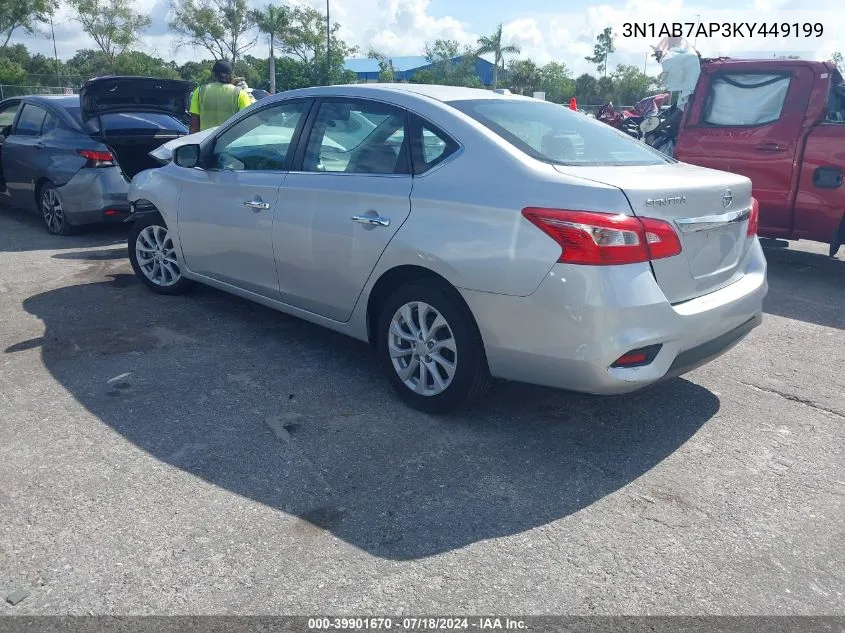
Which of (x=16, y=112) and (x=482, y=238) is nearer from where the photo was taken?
(x=482, y=238)

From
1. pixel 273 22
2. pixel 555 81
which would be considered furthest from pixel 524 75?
pixel 273 22

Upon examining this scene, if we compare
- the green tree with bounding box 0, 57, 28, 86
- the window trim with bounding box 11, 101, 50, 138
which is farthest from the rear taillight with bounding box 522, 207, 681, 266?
the green tree with bounding box 0, 57, 28, 86

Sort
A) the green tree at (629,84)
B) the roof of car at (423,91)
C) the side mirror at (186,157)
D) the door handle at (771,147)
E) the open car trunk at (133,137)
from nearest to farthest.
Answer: the roof of car at (423,91)
the side mirror at (186,157)
the door handle at (771,147)
the open car trunk at (133,137)
the green tree at (629,84)

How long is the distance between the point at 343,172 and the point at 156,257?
2.35m

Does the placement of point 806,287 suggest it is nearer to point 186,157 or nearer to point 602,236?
point 602,236

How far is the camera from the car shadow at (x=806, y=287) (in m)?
5.84

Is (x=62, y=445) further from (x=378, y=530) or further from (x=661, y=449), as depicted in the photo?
(x=661, y=449)

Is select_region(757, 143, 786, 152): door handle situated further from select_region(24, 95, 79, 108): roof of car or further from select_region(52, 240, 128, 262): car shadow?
select_region(24, 95, 79, 108): roof of car

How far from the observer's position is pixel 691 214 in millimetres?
3396

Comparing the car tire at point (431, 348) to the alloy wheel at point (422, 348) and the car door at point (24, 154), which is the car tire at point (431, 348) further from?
the car door at point (24, 154)

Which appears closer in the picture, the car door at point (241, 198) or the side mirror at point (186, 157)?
the car door at point (241, 198)

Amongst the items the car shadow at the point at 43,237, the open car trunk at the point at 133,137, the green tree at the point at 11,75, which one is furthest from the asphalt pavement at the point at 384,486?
the green tree at the point at 11,75

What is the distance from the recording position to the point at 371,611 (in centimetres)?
248

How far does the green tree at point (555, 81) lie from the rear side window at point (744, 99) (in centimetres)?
5087
